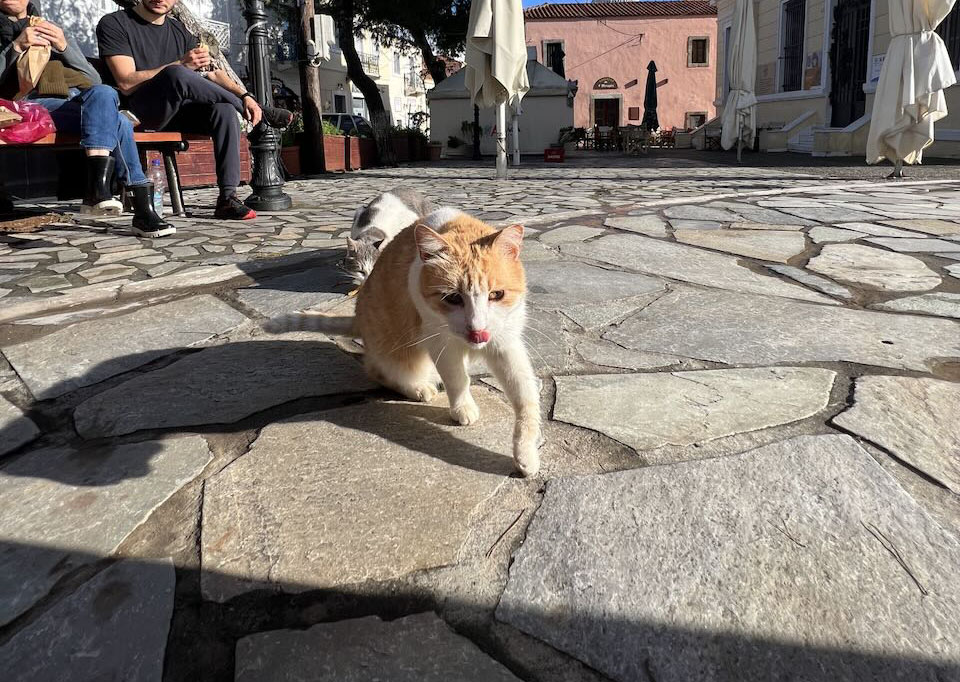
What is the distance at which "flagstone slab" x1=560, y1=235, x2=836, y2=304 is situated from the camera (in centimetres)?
307

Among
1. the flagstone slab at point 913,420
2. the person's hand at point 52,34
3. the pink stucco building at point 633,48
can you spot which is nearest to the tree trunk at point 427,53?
the pink stucco building at point 633,48

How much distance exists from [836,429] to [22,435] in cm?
227

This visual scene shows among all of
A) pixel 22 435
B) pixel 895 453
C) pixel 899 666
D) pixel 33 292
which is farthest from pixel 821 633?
pixel 33 292

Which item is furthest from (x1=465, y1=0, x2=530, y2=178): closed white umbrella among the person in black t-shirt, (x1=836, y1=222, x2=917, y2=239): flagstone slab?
(x1=836, y1=222, x2=917, y2=239): flagstone slab

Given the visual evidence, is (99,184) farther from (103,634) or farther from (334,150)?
(334,150)

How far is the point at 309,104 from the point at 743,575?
446 inches

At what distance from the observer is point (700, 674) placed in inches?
38.3

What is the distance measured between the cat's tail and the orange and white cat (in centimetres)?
19

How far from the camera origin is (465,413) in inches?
71.8

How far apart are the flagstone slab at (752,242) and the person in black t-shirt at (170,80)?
12.0 ft

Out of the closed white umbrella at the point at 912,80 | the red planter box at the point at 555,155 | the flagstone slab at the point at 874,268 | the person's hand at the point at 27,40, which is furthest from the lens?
the red planter box at the point at 555,155

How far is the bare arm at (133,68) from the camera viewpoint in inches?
184

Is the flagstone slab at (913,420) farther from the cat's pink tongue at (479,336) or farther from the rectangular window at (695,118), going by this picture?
the rectangular window at (695,118)

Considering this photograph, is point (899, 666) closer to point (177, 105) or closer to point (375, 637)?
point (375, 637)
